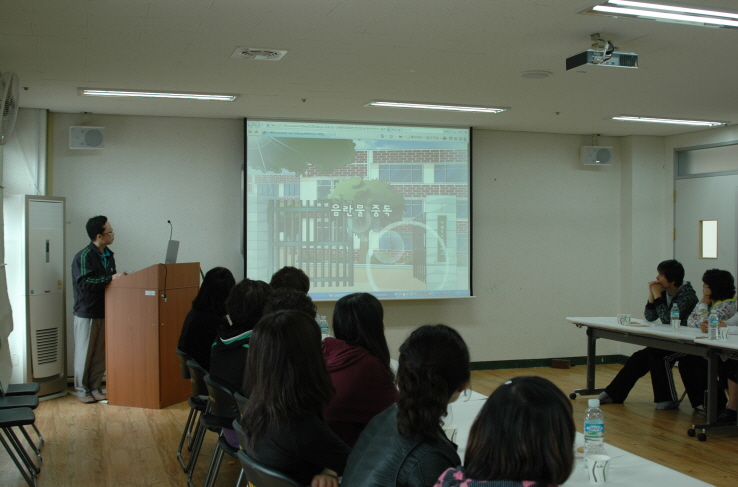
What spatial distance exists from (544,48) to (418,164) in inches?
125

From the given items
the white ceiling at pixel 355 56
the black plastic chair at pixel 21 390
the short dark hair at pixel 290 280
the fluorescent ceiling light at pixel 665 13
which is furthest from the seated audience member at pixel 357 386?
the black plastic chair at pixel 21 390

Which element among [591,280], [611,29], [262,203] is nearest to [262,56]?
[611,29]

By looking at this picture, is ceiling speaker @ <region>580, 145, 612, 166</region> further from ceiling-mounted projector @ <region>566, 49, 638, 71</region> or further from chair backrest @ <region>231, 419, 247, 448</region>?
chair backrest @ <region>231, 419, 247, 448</region>

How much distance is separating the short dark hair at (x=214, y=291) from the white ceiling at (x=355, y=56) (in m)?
1.46

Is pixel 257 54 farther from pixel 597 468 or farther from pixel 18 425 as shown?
pixel 597 468

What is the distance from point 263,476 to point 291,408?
22cm

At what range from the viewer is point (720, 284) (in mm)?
5504

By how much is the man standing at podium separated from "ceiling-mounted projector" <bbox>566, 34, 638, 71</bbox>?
4.32 metres

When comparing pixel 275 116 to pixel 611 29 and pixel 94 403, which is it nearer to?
pixel 94 403

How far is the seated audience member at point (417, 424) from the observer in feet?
5.51

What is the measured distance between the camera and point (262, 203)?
6.86 metres

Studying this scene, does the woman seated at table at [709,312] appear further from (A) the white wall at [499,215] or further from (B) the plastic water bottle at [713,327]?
(A) the white wall at [499,215]

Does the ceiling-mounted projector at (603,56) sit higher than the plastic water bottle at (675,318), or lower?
higher

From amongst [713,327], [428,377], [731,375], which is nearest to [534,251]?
[731,375]
